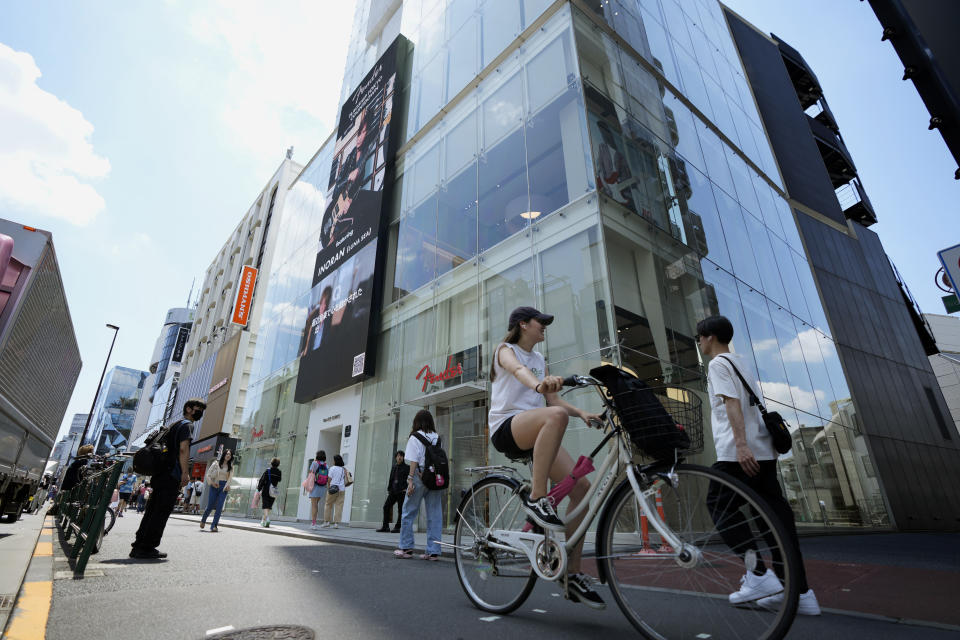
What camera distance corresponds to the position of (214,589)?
320cm

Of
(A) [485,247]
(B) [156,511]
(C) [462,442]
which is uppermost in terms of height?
(A) [485,247]

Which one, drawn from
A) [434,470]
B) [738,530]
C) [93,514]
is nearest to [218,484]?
[93,514]

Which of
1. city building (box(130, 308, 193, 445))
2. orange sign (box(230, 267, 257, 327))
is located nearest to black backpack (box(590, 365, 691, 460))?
orange sign (box(230, 267, 257, 327))

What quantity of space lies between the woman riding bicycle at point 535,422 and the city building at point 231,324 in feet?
96.2

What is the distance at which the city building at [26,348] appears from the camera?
6.38 meters

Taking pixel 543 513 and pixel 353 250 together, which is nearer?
pixel 543 513

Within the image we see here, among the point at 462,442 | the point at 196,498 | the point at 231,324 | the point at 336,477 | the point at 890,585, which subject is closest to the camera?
the point at 890,585

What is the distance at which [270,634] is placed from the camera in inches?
84.3

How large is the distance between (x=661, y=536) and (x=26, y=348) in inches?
385

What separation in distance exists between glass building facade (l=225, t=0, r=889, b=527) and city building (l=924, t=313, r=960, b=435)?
2716 centimetres

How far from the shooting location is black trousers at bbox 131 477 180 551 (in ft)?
15.0

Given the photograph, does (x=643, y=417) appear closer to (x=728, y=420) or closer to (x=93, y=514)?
(x=728, y=420)

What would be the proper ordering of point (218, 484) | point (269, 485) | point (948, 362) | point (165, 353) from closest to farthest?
1. point (218, 484)
2. point (269, 485)
3. point (948, 362)
4. point (165, 353)

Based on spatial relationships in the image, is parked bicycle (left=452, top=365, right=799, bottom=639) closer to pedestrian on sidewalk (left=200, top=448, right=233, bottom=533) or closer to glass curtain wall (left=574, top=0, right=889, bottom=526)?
glass curtain wall (left=574, top=0, right=889, bottom=526)
